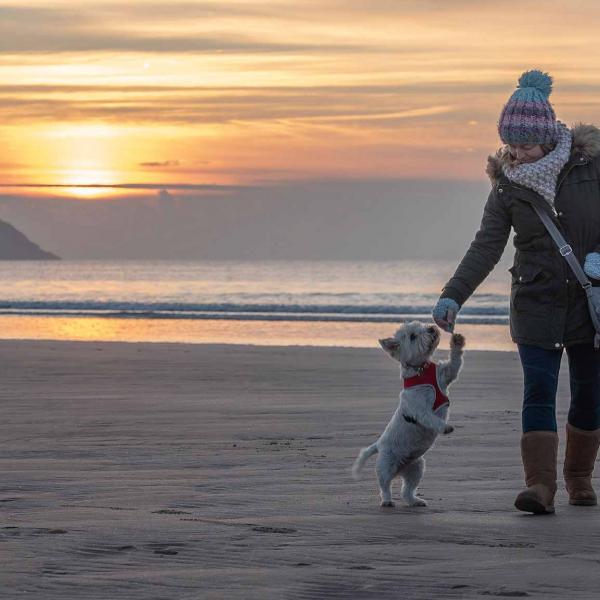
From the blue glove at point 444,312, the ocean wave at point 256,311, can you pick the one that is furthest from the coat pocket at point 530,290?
the ocean wave at point 256,311

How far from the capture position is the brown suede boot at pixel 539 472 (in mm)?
5133

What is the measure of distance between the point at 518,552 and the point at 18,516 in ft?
7.08

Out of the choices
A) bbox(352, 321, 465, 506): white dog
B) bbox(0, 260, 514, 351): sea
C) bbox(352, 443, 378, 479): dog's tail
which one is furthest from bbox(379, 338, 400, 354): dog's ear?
bbox(0, 260, 514, 351): sea

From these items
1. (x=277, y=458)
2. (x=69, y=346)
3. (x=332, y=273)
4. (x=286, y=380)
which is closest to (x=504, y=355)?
(x=286, y=380)

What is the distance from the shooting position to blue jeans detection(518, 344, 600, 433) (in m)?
5.36

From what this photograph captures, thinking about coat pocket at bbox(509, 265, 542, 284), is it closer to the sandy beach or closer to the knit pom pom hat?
the knit pom pom hat

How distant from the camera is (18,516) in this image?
4.97m

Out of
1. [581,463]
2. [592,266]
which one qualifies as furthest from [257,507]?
[592,266]

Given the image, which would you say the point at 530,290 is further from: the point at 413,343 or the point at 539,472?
the point at 539,472

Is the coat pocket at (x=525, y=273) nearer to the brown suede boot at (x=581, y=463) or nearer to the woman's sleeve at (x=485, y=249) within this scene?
the woman's sleeve at (x=485, y=249)

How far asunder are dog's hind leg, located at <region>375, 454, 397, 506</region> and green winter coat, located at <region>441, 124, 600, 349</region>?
85cm

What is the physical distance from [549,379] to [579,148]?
3.63ft

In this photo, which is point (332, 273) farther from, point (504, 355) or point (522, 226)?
point (522, 226)

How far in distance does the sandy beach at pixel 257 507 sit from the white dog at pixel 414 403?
19 cm
